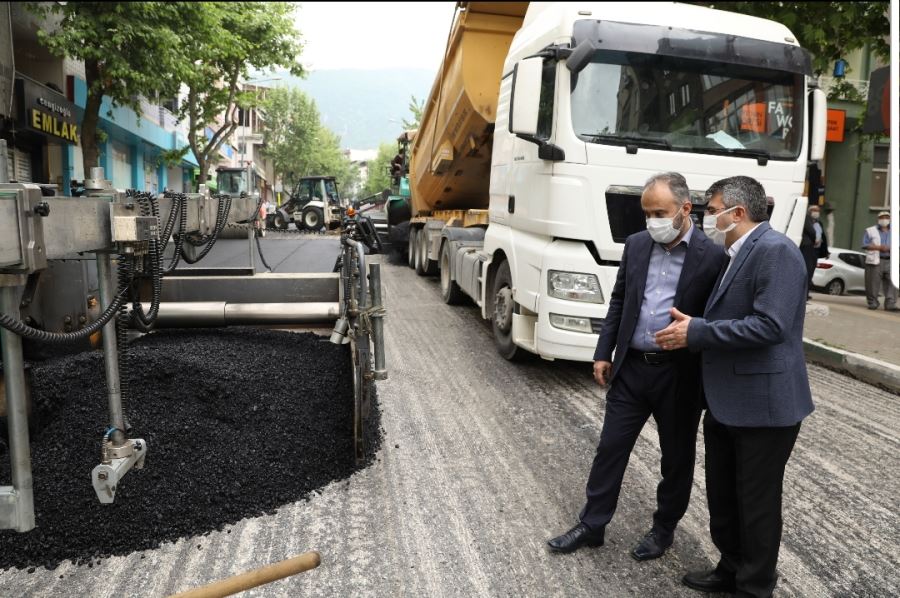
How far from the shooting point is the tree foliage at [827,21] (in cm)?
906

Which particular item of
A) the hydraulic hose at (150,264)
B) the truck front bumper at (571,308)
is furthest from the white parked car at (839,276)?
the hydraulic hose at (150,264)

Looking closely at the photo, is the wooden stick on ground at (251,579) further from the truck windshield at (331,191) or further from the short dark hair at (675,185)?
the truck windshield at (331,191)

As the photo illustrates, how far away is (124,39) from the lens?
38.5ft

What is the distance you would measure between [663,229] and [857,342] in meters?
6.31

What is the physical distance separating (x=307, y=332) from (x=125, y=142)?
22353mm

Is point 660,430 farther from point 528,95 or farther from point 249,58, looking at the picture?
point 249,58

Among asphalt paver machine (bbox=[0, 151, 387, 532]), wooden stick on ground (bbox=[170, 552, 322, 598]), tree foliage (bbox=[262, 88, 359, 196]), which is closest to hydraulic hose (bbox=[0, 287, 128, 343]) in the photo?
asphalt paver machine (bbox=[0, 151, 387, 532])

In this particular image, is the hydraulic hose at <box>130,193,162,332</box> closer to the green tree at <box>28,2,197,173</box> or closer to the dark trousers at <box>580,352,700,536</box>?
the dark trousers at <box>580,352,700,536</box>

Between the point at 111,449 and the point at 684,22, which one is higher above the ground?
the point at 684,22

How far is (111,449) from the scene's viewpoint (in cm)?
268

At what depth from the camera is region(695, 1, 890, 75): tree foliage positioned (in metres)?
9.06

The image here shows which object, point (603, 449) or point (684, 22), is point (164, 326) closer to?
point (603, 449)

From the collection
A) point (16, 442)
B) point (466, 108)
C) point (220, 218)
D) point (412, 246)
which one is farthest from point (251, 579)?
point (412, 246)

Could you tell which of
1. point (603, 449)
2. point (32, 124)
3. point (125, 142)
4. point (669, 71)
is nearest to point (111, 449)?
point (603, 449)
